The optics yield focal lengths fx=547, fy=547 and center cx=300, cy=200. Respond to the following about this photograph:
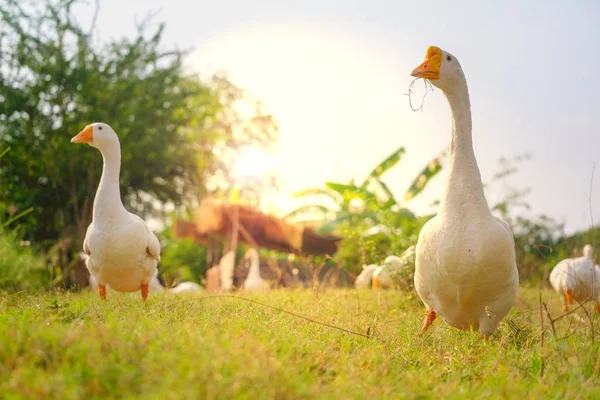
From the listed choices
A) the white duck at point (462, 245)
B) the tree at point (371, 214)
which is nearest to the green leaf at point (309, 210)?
the tree at point (371, 214)

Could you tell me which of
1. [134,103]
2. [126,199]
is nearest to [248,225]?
[126,199]

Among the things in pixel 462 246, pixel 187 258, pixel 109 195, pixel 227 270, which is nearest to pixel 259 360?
pixel 462 246

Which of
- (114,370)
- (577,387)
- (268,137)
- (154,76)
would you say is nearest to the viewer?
(114,370)

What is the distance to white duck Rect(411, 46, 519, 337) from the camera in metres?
3.62

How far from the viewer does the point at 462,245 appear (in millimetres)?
3623

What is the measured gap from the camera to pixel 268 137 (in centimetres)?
2323

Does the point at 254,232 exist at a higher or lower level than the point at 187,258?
higher

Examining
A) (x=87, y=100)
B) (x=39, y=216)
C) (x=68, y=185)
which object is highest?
(x=87, y=100)

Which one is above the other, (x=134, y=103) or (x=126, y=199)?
(x=134, y=103)

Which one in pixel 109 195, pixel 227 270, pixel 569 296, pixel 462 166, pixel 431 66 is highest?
pixel 431 66

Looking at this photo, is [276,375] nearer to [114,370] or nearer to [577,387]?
[114,370]

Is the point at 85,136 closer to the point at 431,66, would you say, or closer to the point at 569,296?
the point at 431,66

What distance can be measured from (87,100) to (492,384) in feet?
36.5

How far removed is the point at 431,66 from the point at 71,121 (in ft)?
31.3
